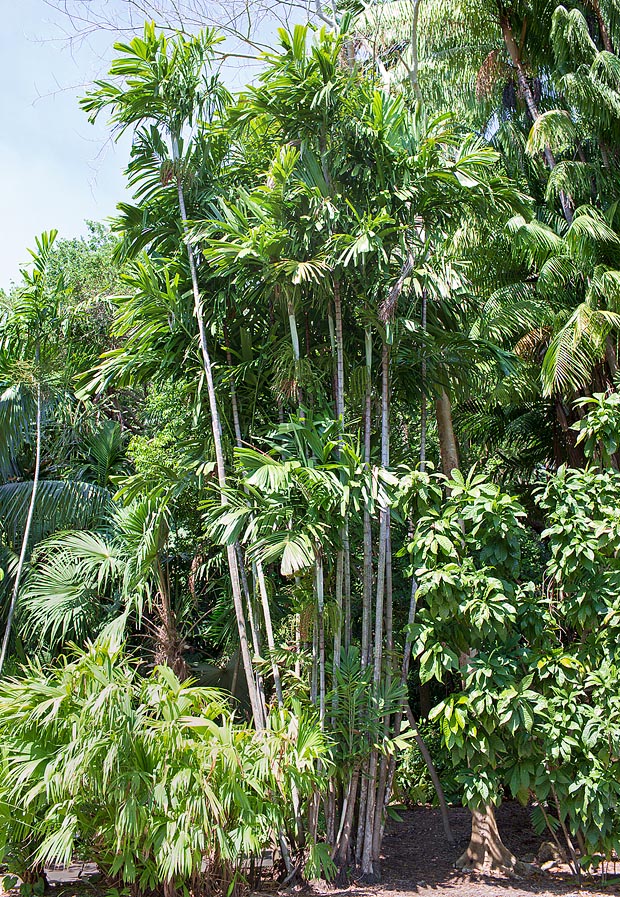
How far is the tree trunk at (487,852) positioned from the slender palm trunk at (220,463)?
1861mm

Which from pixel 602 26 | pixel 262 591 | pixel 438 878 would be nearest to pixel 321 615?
pixel 262 591

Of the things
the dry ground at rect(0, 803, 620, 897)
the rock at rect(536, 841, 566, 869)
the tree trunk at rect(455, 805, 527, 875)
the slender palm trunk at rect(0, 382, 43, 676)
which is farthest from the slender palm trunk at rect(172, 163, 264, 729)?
the rock at rect(536, 841, 566, 869)

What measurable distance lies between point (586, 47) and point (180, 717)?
26.4ft

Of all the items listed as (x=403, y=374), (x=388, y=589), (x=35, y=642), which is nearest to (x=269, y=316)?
(x=403, y=374)

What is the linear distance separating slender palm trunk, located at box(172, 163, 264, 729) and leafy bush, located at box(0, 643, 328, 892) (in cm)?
59

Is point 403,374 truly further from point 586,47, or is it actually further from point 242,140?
point 586,47

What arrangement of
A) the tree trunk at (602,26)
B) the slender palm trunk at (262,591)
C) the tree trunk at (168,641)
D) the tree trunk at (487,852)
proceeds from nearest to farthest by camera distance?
the slender palm trunk at (262,591) < the tree trunk at (487,852) < the tree trunk at (168,641) < the tree trunk at (602,26)

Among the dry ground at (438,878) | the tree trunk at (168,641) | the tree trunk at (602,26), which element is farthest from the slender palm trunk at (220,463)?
the tree trunk at (602,26)

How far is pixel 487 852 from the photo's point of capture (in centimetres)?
557

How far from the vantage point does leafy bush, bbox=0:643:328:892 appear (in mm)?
4082

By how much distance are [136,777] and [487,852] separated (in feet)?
9.80

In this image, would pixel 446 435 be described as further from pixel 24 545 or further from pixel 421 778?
pixel 421 778

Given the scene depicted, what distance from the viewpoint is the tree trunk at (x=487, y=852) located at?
18.1ft

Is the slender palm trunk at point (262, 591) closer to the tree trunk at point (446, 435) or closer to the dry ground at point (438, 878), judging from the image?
the dry ground at point (438, 878)
